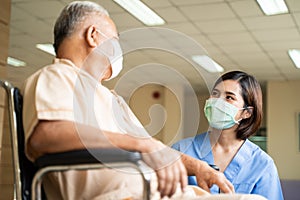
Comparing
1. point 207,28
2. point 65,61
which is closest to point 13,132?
point 65,61

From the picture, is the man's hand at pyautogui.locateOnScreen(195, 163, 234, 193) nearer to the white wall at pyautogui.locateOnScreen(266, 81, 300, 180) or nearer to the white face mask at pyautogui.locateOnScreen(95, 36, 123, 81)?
the white face mask at pyautogui.locateOnScreen(95, 36, 123, 81)

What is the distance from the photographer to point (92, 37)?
1515 mm

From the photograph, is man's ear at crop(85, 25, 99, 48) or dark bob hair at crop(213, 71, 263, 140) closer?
man's ear at crop(85, 25, 99, 48)

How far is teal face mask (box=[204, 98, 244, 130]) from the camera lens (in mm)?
2707

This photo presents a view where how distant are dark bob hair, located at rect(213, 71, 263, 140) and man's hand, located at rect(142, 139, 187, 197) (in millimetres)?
1512

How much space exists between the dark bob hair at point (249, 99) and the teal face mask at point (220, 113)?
68 mm

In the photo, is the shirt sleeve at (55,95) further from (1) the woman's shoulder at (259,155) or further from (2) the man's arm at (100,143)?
(1) the woman's shoulder at (259,155)

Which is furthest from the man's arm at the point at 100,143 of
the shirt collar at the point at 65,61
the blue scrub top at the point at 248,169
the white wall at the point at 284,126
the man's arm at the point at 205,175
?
the white wall at the point at 284,126

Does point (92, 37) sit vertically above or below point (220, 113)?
above

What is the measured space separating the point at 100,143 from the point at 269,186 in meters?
1.38

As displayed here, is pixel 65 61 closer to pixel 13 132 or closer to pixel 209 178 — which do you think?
pixel 13 132

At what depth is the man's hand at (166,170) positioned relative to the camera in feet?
3.72

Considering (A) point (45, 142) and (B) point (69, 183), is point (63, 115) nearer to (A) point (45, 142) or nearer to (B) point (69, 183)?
(A) point (45, 142)

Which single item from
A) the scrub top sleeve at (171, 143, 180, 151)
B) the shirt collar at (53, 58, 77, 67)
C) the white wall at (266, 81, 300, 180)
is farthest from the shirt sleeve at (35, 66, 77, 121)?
the white wall at (266, 81, 300, 180)
